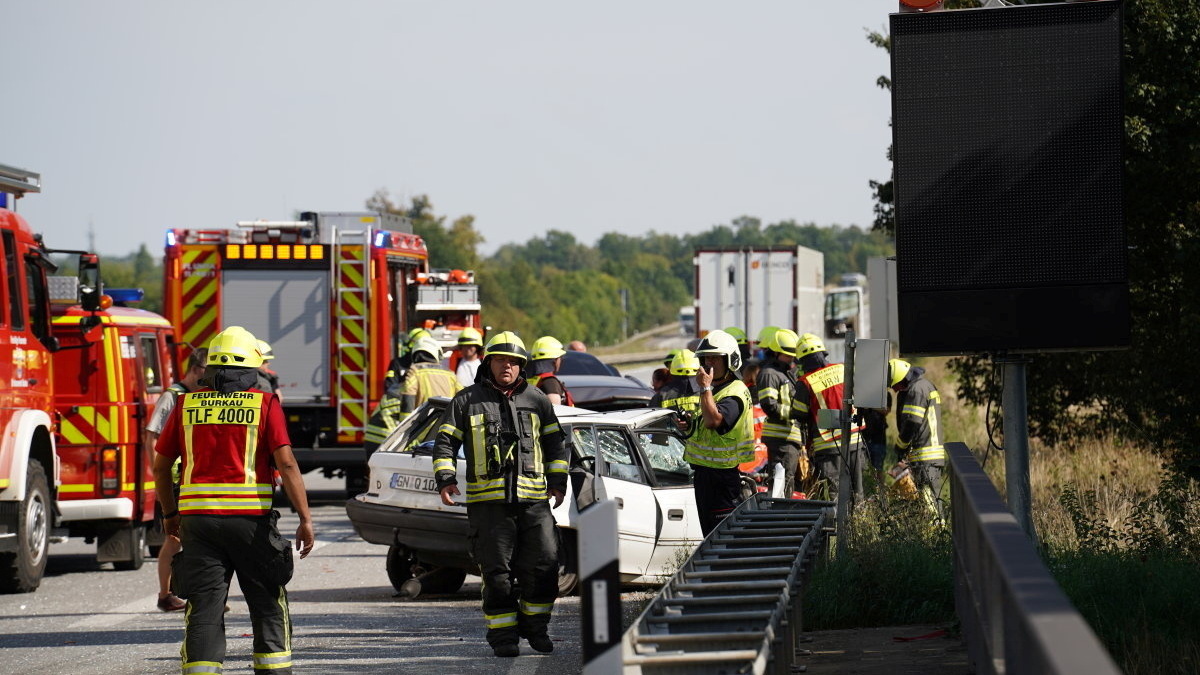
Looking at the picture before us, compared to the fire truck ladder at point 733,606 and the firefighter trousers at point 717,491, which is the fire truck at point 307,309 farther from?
the fire truck ladder at point 733,606

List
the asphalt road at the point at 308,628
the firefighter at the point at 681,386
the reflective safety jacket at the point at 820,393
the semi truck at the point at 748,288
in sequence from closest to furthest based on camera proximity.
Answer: the asphalt road at the point at 308,628, the firefighter at the point at 681,386, the reflective safety jacket at the point at 820,393, the semi truck at the point at 748,288

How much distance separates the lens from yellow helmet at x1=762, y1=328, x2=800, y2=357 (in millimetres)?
14475

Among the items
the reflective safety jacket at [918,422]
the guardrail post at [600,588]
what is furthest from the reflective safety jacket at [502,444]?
the reflective safety jacket at [918,422]

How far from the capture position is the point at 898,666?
7.96 meters

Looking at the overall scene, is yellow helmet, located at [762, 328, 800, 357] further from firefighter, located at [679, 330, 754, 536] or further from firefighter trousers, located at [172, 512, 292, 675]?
firefighter trousers, located at [172, 512, 292, 675]

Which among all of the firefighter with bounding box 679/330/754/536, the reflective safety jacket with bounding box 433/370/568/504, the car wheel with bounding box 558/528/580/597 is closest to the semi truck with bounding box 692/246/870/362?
the car wheel with bounding box 558/528/580/597

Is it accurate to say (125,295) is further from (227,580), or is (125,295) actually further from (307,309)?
(227,580)

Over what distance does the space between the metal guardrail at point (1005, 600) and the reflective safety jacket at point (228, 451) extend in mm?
Result: 3102

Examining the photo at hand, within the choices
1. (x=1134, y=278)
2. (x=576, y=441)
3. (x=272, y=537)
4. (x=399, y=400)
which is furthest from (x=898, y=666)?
(x=1134, y=278)

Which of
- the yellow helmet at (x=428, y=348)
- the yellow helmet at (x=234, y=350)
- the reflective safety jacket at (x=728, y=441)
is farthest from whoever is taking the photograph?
the yellow helmet at (x=428, y=348)

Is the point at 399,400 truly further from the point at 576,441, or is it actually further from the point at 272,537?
the point at 272,537

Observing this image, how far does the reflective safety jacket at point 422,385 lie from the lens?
48.2 ft

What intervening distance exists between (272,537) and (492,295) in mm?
91610

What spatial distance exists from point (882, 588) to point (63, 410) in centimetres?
746
